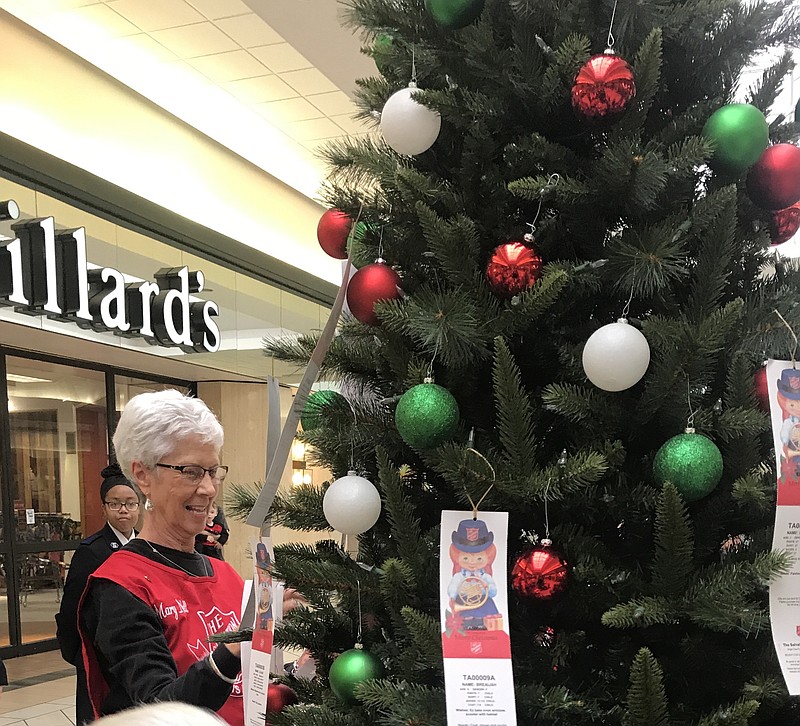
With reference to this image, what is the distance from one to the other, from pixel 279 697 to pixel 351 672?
27cm

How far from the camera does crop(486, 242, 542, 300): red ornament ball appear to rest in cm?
106

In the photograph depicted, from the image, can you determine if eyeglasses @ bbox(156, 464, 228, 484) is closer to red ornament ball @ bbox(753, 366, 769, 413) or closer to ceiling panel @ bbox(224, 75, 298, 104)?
red ornament ball @ bbox(753, 366, 769, 413)

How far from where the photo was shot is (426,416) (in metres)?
1.02

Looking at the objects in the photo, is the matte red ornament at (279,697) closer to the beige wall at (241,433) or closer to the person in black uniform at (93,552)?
the person in black uniform at (93,552)

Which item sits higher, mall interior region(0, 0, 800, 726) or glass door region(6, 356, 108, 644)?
mall interior region(0, 0, 800, 726)

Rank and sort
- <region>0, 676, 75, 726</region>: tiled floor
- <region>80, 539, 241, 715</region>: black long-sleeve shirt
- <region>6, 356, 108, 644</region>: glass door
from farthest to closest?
<region>6, 356, 108, 644</region>: glass door < <region>0, 676, 75, 726</region>: tiled floor < <region>80, 539, 241, 715</region>: black long-sleeve shirt

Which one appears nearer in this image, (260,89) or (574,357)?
(574,357)

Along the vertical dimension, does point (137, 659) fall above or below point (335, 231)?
below

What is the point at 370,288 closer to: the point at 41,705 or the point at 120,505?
the point at 120,505

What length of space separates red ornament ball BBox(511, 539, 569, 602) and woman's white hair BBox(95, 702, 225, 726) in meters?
0.37

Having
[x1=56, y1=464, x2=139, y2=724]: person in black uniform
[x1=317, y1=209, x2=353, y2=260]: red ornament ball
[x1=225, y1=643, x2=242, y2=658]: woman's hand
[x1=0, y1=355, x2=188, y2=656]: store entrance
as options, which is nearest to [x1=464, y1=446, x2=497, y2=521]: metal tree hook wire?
[x1=317, y1=209, x2=353, y2=260]: red ornament ball

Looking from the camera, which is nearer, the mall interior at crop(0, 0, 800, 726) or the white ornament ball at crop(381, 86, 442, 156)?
the white ornament ball at crop(381, 86, 442, 156)

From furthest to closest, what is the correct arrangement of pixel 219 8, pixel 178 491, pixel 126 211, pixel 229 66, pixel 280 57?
pixel 126 211, pixel 229 66, pixel 280 57, pixel 219 8, pixel 178 491

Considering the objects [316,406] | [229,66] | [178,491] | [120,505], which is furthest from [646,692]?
[229,66]
